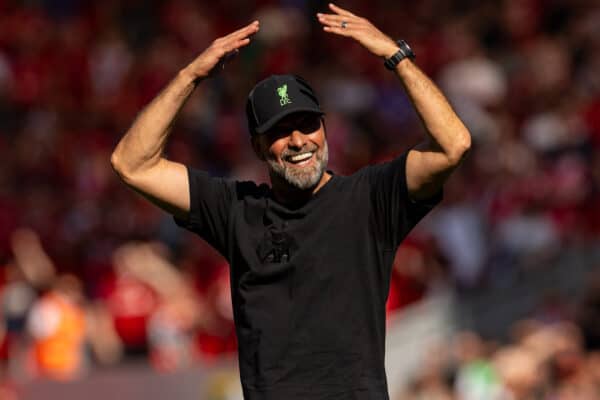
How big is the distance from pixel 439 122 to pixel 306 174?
0.48 metres

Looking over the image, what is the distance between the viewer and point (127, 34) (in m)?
18.4

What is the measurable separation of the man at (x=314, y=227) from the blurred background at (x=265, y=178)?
4382 millimetres

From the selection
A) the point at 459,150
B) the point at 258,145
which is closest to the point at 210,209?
the point at 258,145

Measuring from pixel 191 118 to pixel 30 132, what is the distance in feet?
7.70

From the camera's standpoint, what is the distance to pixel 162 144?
4.97 metres

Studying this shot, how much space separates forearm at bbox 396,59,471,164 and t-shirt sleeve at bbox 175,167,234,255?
776 mm

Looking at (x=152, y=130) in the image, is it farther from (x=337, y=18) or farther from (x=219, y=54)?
(x=337, y=18)

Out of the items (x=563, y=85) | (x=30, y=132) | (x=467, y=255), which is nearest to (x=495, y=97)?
(x=563, y=85)

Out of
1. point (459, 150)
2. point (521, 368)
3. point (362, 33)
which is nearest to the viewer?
point (459, 150)

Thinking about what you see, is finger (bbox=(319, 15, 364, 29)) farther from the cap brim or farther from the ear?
the ear

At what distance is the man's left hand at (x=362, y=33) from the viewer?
4660mm

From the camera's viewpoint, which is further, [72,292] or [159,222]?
[159,222]

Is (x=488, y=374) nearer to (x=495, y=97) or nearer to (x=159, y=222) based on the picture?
(x=495, y=97)

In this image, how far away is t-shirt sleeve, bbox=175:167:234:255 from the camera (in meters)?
4.91
